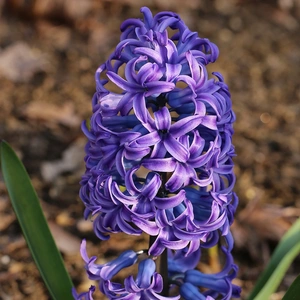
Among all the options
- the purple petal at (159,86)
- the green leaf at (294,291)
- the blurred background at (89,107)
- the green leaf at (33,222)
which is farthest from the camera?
the blurred background at (89,107)

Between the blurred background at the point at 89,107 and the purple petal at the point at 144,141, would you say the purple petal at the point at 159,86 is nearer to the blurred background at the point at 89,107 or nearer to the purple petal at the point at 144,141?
the purple petal at the point at 144,141

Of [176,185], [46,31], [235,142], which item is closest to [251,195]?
[235,142]

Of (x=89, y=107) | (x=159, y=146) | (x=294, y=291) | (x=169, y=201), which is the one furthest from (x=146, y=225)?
(x=89, y=107)

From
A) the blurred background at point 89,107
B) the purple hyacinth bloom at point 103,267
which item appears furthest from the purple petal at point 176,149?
the blurred background at point 89,107

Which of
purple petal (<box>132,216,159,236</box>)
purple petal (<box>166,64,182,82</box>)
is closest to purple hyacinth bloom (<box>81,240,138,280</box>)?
purple petal (<box>132,216,159,236</box>)

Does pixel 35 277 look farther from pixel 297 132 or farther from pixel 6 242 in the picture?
pixel 297 132

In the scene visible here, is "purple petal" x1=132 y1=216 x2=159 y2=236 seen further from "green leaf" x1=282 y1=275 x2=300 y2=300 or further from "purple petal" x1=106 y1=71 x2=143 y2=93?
"green leaf" x1=282 y1=275 x2=300 y2=300
